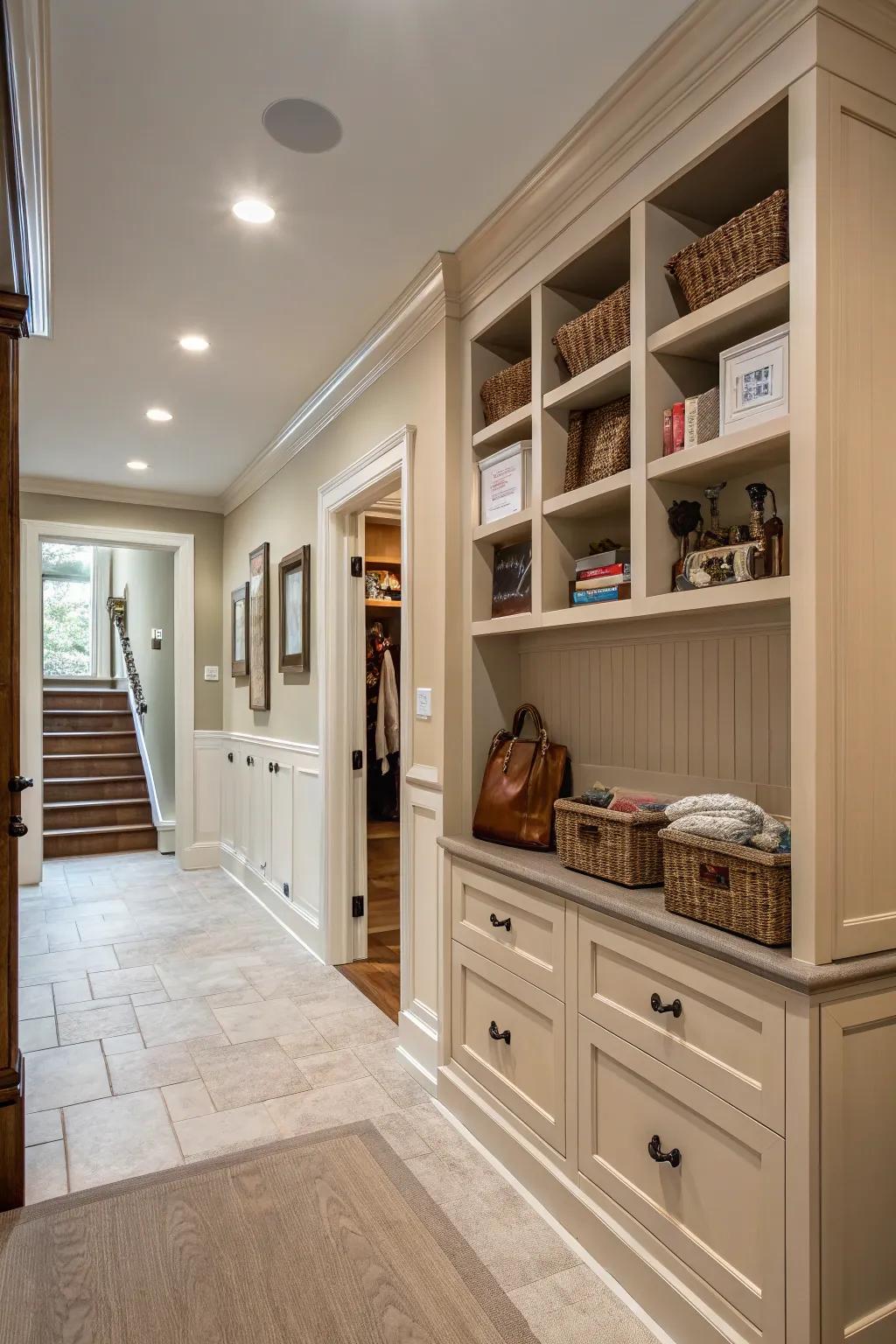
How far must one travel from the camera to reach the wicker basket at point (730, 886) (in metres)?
1.50

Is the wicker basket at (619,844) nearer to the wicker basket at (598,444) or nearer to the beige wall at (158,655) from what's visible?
the wicker basket at (598,444)

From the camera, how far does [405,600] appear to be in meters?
3.00

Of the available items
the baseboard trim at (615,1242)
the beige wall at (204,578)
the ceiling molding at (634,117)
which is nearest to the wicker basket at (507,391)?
the ceiling molding at (634,117)

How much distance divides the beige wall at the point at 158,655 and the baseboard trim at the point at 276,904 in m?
1.15

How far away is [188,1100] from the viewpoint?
269 cm

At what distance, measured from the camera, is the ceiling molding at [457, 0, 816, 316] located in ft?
5.18

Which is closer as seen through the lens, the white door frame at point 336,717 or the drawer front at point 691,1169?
the drawer front at point 691,1169

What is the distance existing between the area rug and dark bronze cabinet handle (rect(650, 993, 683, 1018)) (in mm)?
717

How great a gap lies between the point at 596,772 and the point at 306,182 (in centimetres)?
181

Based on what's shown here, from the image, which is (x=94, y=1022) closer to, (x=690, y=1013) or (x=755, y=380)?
(x=690, y=1013)

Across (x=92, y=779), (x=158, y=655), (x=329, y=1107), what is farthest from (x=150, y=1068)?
(x=158, y=655)

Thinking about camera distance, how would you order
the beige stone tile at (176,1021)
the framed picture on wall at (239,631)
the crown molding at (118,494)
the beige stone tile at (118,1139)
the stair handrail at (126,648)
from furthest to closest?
1. the stair handrail at (126,648)
2. the crown molding at (118,494)
3. the framed picture on wall at (239,631)
4. the beige stone tile at (176,1021)
5. the beige stone tile at (118,1139)

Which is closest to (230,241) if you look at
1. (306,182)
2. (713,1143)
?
(306,182)

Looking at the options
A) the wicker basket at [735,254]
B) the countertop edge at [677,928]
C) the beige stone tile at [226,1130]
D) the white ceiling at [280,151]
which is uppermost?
the white ceiling at [280,151]
